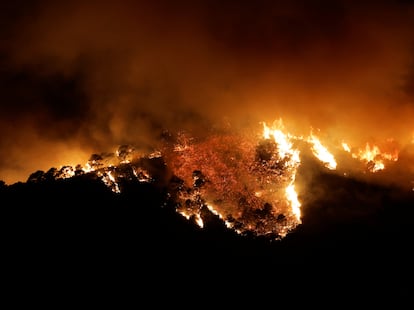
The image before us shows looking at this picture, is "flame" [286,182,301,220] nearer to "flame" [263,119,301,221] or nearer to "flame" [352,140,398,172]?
"flame" [263,119,301,221]

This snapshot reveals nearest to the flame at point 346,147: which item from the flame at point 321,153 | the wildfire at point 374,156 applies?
the wildfire at point 374,156

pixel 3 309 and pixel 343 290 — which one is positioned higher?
pixel 343 290

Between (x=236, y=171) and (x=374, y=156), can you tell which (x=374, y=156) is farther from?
(x=236, y=171)

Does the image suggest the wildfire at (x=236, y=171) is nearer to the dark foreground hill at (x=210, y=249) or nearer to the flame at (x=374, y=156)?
the flame at (x=374, y=156)

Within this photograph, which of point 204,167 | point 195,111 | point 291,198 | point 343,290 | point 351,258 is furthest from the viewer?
point 195,111

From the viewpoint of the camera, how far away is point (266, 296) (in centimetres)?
1219

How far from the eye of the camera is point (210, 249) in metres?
14.0

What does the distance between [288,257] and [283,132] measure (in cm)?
660

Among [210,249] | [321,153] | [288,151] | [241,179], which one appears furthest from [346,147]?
[210,249]

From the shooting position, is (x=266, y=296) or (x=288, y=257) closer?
(x=266, y=296)

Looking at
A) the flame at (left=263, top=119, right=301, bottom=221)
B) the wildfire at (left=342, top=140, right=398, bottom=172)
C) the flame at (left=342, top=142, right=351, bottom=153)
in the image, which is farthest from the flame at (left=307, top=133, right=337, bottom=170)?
the wildfire at (left=342, top=140, right=398, bottom=172)

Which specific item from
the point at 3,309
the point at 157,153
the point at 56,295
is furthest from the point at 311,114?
the point at 3,309

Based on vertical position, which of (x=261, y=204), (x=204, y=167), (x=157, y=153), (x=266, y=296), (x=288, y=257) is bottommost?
(x=266, y=296)

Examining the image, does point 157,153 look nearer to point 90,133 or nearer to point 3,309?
point 90,133
